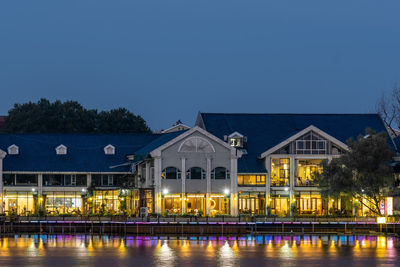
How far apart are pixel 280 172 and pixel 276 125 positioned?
10310 millimetres

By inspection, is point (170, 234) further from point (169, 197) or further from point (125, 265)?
point (125, 265)

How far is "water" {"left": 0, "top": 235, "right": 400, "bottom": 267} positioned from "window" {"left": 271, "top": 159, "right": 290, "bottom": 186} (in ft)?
51.2

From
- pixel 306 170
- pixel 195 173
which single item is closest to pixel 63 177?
pixel 195 173

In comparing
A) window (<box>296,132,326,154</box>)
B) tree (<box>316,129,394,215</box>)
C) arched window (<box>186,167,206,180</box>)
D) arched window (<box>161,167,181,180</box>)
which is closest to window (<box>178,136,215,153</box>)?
arched window (<box>186,167,206,180</box>)

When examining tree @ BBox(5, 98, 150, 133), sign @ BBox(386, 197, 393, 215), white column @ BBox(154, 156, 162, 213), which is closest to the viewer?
sign @ BBox(386, 197, 393, 215)

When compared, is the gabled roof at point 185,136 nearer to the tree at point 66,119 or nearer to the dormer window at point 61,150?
the dormer window at point 61,150

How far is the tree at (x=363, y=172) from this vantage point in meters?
114

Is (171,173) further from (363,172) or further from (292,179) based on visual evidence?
(363,172)

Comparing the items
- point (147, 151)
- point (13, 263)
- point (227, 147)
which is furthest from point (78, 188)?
point (13, 263)

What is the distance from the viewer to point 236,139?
412 feet

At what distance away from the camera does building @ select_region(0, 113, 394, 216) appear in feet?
392

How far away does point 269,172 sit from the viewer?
122 metres

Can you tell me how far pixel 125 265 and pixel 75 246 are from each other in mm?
17026

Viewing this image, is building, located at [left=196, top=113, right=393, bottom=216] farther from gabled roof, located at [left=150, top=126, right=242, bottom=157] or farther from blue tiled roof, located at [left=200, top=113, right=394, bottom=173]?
gabled roof, located at [left=150, top=126, right=242, bottom=157]
